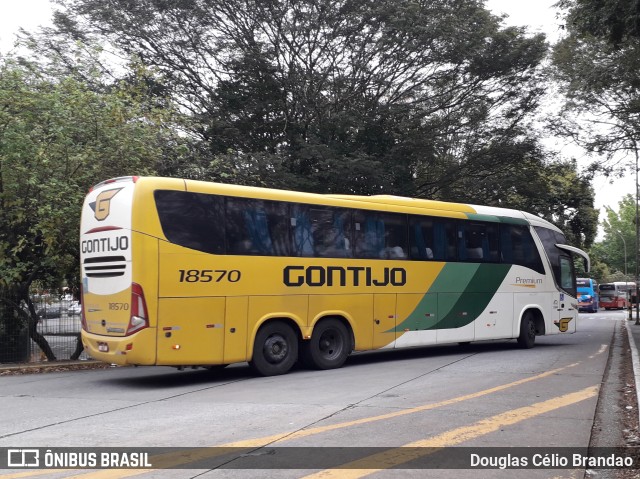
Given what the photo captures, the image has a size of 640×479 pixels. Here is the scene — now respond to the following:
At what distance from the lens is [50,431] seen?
7.86 meters

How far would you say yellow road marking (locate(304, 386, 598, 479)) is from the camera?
5.96 m

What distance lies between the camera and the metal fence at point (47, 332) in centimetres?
1723

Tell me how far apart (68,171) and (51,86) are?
2379 mm

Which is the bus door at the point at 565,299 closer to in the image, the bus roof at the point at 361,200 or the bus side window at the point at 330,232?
the bus roof at the point at 361,200

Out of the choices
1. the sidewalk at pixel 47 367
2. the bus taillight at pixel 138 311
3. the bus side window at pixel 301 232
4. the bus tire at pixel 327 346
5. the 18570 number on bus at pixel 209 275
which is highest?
the bus side window at pixel 301 232

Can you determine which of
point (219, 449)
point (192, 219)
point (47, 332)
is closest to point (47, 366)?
point (47, 332)

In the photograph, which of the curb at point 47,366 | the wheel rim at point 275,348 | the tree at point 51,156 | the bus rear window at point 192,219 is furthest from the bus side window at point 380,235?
the curb at point 47,366

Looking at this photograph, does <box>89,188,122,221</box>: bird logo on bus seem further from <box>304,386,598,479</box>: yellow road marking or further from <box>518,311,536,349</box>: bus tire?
<box>518,311,536,349</box>: bus tire

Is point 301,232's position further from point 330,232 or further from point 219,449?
point 219,449

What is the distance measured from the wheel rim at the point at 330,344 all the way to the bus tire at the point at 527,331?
6.51 meters

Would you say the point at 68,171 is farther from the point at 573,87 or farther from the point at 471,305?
the point at 573,87

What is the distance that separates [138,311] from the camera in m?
11.2

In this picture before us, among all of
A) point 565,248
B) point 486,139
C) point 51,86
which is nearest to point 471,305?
point 565,248

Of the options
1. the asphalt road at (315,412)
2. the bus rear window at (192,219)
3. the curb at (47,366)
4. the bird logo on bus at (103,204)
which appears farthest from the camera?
the curb at (47,366)
